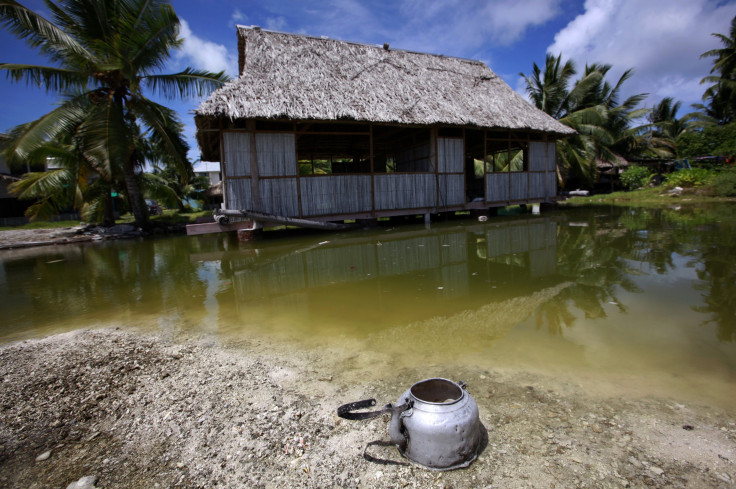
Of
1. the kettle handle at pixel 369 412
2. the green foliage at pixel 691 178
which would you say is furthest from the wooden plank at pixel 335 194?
the green foliage at pixel 691 178

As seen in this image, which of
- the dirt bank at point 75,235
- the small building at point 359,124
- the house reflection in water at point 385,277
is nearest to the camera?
the house reflection in water at point 385,277

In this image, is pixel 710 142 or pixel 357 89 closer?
pixel 357 89

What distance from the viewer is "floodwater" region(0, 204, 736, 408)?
282 cm

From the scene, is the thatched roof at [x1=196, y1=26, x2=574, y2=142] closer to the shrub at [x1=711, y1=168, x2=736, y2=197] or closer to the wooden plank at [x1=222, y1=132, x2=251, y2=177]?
the wooden plank at [x1=222, y1=132, x2=251, y2=177]

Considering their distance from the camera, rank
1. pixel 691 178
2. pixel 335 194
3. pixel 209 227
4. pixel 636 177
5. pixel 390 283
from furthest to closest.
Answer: pixel 636 177 → pixel 691 178 → pixel 335 194 → pixel 209 227 → pixel 390 283

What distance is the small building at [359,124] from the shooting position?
934cm

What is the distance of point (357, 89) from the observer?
10.7 m

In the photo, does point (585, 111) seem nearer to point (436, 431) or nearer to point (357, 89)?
point (357, 89)

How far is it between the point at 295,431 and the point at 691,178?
23573mm

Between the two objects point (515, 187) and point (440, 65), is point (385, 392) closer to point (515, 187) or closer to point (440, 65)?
point (515, 187)

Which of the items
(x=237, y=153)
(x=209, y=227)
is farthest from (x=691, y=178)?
(x=209, y=227)

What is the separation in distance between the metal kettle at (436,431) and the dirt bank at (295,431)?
0.20 feet

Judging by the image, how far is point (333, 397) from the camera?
7.84ft

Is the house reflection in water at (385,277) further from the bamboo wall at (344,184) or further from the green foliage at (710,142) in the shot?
the green foliage at (710,142)
